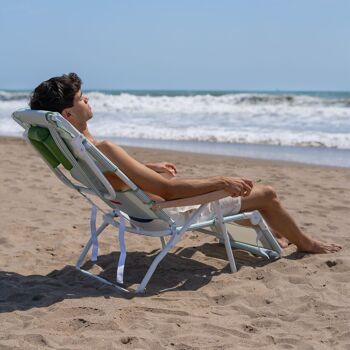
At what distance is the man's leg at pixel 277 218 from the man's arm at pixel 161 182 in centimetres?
47

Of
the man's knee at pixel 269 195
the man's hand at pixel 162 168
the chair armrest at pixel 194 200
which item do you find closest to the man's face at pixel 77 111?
the chair armrest at pixel 194 200

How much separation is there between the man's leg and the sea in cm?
570

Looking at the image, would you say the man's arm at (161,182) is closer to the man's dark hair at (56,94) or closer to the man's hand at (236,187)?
the man's hand at (236,187)

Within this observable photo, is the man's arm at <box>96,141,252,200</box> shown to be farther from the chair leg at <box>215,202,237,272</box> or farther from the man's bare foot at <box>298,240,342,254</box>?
the man's bare foot at <box>298,240,342,254</box>

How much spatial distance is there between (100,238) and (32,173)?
125 inches

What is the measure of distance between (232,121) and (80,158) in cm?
1650

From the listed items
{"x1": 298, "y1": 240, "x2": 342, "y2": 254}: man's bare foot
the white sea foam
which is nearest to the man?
{"x1": 298, "y1": 240, "x2": 342, "y2": 254}: man's bare foot

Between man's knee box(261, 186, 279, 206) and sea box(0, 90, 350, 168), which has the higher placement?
man's knee box(261, 186, 279, 206)

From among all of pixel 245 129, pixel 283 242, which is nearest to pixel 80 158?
pixel 283 242

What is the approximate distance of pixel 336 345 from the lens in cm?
299

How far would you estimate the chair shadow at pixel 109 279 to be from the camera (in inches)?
146

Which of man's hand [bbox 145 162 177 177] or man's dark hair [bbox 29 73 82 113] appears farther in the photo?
man's hand [bbox 145 162 177 177]

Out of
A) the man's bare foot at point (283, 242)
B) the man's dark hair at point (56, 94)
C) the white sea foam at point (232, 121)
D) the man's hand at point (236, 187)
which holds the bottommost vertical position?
the man's bare foot at point (283, 242)

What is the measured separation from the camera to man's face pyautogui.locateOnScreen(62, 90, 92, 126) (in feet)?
12.2
